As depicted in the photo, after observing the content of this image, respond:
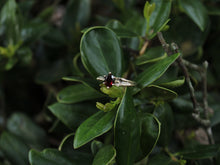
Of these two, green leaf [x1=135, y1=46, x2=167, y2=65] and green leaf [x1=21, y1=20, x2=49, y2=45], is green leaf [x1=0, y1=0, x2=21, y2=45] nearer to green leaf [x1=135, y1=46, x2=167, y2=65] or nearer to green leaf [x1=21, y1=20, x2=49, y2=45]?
green leaf [x1=21, y1=20, x2=49, y2=45]

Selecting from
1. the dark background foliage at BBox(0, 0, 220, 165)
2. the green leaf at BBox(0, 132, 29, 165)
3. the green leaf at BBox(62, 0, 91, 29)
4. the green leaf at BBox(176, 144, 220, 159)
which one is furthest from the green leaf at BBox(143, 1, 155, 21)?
the green leaf at BBox(0, 132, 29, 165)

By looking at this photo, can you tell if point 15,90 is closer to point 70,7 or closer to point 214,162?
point 70,7

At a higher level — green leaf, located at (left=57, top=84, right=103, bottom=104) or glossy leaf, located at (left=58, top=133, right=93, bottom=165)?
green leaf, located at (left=57, top=84, right=103, bottom=104)

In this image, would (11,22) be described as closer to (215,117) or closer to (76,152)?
(76,152)

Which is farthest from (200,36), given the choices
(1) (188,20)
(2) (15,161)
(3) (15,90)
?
(3) (15,90)

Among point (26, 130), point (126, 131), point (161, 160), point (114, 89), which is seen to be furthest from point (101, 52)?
point (26, 130)

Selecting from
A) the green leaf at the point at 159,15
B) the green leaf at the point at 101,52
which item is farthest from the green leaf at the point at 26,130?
the green leaf at the point at 159,15

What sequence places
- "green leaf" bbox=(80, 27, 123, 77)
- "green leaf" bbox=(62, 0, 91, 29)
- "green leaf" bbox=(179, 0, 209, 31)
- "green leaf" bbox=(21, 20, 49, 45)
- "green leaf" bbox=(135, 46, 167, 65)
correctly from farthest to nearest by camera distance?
"green leaf" bbox=(62, 0, 91, 29) → "green leaf" bbox=(21, 20, 49, 45) → "green leaf" bbox=(179, 0, 209, 31) → "green leaf" bbox=(135, 46, 167, 65) → "green leaf" bbox=(80, 27, 123, 77)

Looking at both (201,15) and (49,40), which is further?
(49,40)
